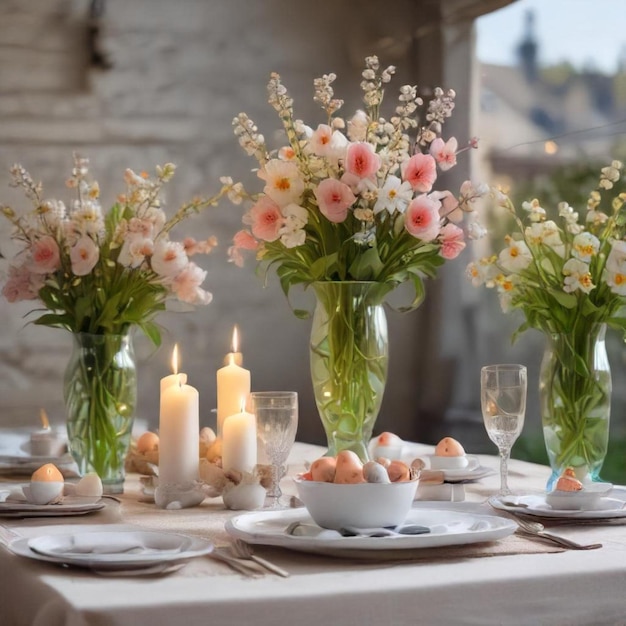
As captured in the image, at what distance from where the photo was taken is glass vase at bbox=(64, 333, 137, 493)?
1.63 metres

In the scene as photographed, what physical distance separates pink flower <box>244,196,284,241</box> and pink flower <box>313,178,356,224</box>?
0.08 metres

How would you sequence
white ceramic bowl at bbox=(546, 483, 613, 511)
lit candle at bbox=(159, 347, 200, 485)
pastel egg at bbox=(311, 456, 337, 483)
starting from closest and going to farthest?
pastel egg at bbox=(311, 456, 337, 483) → white ceramic bowl at bbox=(546, 483, 613, 511) → lit candle at bbox=(159, 347, 200, 485)

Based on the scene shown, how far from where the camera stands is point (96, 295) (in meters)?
1.65

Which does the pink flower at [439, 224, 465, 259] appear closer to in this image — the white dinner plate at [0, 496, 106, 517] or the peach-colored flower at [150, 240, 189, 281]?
the peach-colored flower at [150, 240, 189, 281]

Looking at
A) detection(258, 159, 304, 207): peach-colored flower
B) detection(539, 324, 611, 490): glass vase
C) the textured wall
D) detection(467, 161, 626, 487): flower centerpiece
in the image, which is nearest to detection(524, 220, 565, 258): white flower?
detection(467, 161, 626, 487): flower centerpiece

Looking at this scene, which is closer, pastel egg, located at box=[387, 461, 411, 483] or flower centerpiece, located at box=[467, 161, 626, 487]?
pastel egg, located at box=[387, 461, 411, 483]

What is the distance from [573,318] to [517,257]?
0.12m

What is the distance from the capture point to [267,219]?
1.61 metres

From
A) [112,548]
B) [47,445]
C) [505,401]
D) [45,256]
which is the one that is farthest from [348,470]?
[47,445]

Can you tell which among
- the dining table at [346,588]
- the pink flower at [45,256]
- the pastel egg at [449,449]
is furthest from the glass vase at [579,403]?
the pink flower at [45,256]

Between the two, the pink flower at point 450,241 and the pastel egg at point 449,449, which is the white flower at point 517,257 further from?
the pastel egg at point 449,449

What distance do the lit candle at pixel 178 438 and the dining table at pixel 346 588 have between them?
303mm

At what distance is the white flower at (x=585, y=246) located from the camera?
148cm

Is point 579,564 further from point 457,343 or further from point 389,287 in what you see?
point 457,343
